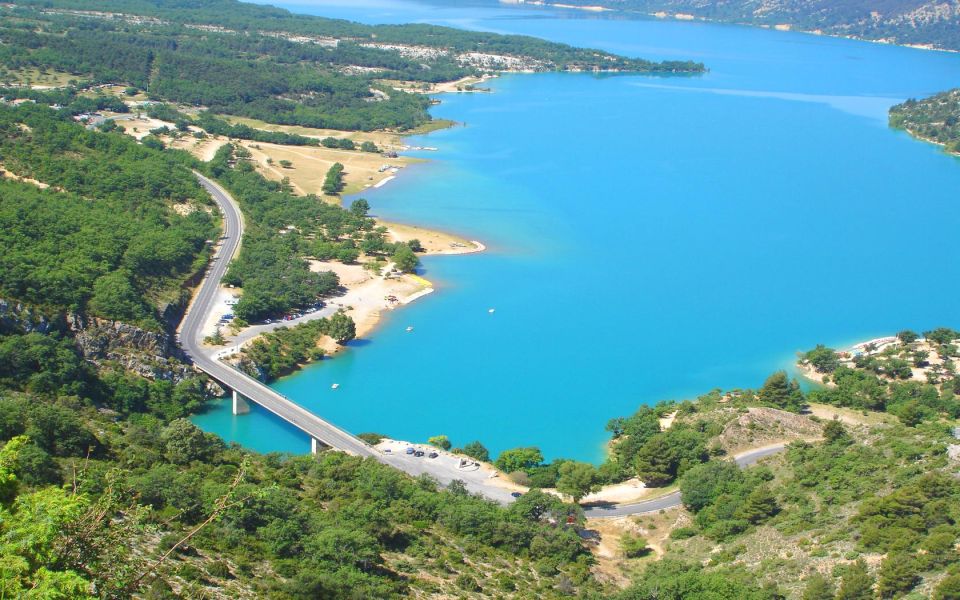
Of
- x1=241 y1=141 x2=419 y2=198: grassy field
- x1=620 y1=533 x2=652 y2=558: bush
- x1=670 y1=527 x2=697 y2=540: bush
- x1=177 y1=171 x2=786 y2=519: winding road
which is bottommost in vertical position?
x1=177 y1=171 x2=786 y2=519: winding road

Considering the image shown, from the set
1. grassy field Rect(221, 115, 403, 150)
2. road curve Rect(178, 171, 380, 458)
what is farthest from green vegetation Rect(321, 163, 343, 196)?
road curve Rect(178, 171, 380, 458)

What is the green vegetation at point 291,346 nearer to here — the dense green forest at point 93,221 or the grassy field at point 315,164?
the dense green forest at point 93,221

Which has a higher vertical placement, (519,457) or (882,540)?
(882,540)

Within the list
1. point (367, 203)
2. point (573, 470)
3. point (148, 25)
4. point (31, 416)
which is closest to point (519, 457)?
point (573, 470)

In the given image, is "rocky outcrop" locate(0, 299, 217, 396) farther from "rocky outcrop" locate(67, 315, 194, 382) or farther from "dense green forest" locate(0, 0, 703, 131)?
"dense green forest" locate(0, 0, 703, 131)

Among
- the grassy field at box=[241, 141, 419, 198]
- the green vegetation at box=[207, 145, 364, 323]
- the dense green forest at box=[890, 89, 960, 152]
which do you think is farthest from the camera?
the dense green forest at box=[890, 89, 960, 152]

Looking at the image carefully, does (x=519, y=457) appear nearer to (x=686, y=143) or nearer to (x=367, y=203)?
(x=367, y=203)

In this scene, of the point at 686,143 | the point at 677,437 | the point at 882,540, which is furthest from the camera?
the point at 686,143
